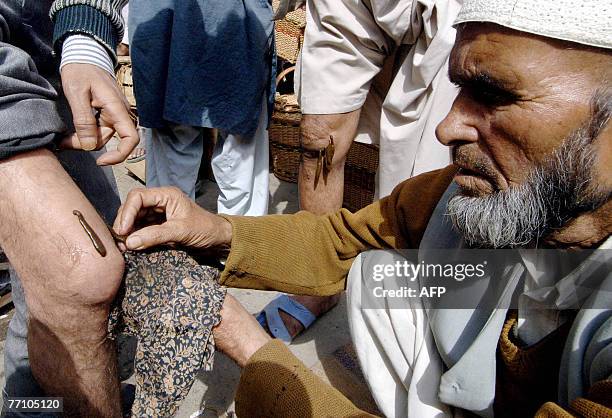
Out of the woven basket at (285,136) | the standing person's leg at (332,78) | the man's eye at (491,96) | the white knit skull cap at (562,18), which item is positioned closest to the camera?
the white knit skull cap at (562,18)

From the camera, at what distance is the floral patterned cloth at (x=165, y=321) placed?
4.56ft

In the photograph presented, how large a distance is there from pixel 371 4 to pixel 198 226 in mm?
1157

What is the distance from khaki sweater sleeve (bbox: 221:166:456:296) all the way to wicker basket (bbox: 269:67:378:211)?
1.31m

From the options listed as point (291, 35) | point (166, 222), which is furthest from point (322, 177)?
point (291, 35)

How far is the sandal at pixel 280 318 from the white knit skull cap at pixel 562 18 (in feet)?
5.23

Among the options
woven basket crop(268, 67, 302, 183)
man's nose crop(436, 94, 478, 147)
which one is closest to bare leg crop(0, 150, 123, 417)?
man's nose crop(436, 94, 478, 147)

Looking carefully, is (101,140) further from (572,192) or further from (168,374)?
(572,192)

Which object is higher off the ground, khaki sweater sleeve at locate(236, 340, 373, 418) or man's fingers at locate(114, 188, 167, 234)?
man's fingers at locate(114, 188, 167, 234)

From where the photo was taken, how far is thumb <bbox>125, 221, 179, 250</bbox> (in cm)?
138

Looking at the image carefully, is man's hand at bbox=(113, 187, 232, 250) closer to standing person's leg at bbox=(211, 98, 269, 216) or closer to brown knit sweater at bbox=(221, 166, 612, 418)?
brown knit sweater at bbox=(221, 166, 612, 418)

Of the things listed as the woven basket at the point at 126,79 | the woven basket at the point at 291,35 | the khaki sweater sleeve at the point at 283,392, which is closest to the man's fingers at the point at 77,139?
the khaki sweater sleeve at the point at 283,392

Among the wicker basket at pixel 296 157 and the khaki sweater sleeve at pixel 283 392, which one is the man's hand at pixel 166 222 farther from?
the wicker basket at pixel 296 157

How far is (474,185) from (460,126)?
150mm

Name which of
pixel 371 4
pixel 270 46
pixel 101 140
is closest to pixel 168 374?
pixel 101 140
